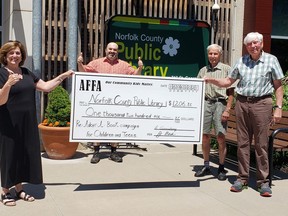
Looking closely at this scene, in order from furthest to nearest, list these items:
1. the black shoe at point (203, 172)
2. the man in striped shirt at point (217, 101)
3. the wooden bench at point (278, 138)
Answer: the black shoe at point (203, 172)
the man in striped shirt at point (217, 101)
the wooden bench at point (278, 138)

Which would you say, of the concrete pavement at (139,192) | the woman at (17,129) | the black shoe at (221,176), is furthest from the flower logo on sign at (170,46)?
the woman at (17,129)

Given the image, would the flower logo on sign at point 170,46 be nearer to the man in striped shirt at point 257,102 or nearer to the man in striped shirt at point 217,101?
the man in striped shirt at point 217,101

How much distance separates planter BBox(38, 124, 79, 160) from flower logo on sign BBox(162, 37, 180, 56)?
110 inches

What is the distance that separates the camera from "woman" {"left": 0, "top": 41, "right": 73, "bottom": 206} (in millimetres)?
4387

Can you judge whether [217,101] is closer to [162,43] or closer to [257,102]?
[257,102]

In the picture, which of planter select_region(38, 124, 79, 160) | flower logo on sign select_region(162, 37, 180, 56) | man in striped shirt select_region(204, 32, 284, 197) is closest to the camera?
man in striped shirt select_region(204, 32, 284, 197)

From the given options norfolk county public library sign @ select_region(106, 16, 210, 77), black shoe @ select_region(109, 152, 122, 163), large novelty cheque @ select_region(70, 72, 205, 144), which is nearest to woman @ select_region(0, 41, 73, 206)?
large novelty cheque @ select_region(70, 72, 205, 144)

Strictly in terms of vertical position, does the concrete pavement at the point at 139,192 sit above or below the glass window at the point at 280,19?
below

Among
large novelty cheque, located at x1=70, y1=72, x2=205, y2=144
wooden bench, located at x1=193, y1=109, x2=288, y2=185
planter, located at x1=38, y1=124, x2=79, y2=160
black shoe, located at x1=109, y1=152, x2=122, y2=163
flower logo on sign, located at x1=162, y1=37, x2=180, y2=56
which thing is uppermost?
flower logo on sign, located at x1=162, y1=37, x2=180, y2=56

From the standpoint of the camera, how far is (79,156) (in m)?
7.07

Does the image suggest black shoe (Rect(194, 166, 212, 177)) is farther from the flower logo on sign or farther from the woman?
the flower logo on sign

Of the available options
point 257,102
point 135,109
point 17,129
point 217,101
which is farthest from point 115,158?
point 257,102

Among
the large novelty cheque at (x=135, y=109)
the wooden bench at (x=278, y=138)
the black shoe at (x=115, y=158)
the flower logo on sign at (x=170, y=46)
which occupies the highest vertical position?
the flower logo on sign at (x=170, y=46)

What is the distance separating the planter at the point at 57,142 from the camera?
258 inches
